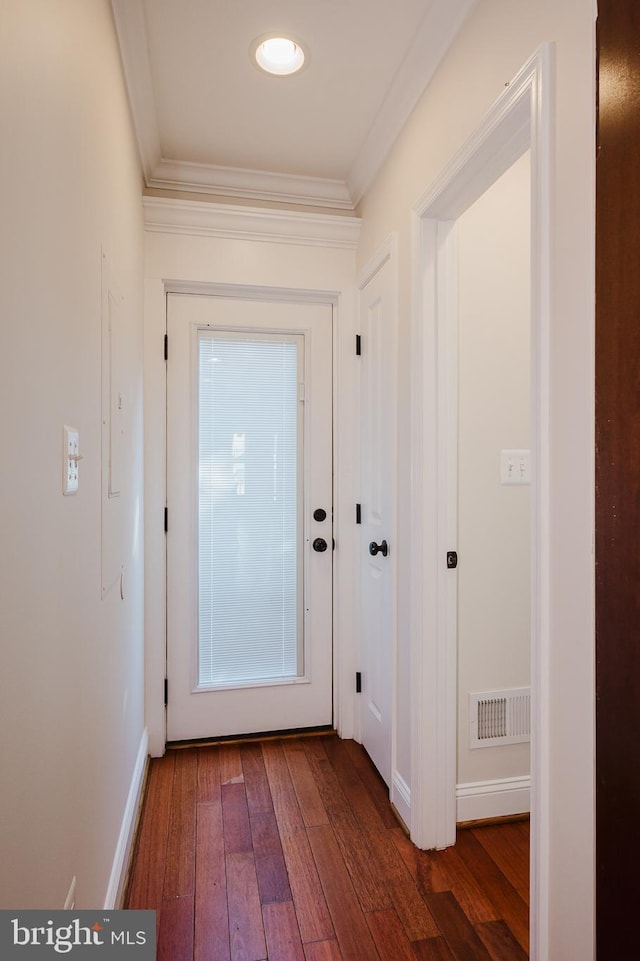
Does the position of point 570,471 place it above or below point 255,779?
above

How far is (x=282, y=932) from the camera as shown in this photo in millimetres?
1465

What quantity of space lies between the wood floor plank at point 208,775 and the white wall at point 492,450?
37.7 inches

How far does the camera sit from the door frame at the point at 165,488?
238cm

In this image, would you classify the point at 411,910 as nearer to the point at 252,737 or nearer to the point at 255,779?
the point at 255,779

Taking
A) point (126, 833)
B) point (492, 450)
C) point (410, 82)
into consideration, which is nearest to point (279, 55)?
point (410, 82)

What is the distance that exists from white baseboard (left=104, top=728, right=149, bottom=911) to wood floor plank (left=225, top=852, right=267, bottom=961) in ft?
1.04

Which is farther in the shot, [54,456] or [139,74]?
[139,74]

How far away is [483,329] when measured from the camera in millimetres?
1939

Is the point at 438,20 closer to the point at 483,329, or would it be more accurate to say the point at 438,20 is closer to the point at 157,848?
the point at 483,329

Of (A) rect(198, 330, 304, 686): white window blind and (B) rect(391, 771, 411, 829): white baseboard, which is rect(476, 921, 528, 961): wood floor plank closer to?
(B) rect(391, 771, 411, 829): white baseboard

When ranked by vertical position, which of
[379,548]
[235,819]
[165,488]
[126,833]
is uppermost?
[165,488]

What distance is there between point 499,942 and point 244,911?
692 millimetres

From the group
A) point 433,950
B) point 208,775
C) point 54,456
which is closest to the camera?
point 54,456

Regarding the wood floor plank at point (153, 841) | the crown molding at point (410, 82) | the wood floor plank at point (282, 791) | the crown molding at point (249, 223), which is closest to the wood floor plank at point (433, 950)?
Answer: the wood floor plank at point (282, 791)
